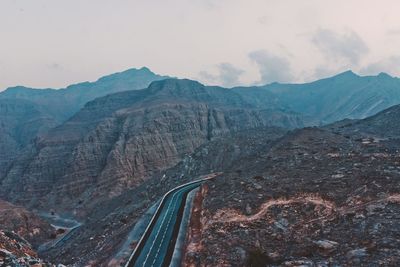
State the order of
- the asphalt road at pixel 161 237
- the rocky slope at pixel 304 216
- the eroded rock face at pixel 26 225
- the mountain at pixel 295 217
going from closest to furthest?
the rocky slope at pixel 304 216, the mountain at pixel 295 217, the asphalt road at pixel 161 237, the eroded rock face at pixel 26 225

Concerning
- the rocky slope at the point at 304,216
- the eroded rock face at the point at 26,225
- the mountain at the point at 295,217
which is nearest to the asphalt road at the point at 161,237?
the mountain at the point at 295,217

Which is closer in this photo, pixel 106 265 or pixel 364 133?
pixel 106 265

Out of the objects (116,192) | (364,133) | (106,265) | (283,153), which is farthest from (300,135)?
(116,192)

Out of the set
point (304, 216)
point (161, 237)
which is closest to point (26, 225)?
point (161, 237)

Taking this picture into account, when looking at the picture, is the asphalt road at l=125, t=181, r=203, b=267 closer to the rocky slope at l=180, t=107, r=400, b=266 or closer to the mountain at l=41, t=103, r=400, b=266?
the mountain at l=41, t=103, r=400, b=266

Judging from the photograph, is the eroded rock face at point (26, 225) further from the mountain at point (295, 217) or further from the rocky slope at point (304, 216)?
the rocky slope at point (304, 216)

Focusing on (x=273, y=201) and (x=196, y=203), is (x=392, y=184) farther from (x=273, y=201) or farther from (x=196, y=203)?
(x=196, y=203)

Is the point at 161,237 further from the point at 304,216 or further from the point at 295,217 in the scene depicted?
the point at 304,216

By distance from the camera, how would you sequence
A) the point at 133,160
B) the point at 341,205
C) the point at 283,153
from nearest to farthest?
the point at 341,205 < the point at 283,153 < the point at 133,160
